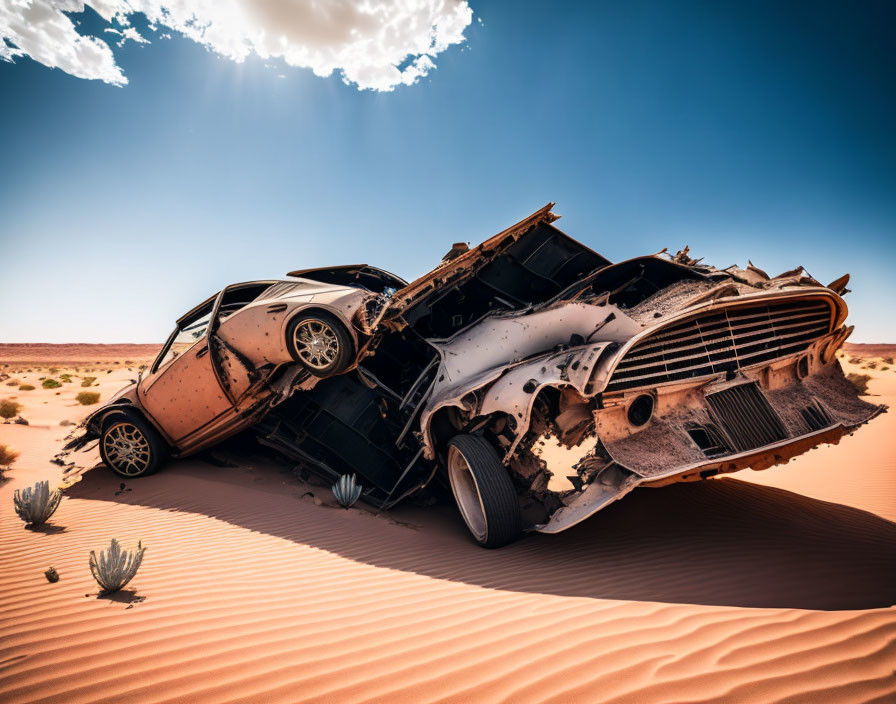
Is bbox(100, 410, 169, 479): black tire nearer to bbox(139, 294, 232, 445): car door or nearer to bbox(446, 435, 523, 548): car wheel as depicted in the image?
bbox(139, 294, 232, 445): car door

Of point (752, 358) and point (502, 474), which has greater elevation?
point (752, 358)

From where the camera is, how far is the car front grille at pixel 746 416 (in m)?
3.66

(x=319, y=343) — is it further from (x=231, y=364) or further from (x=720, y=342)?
(x=720, y=342)

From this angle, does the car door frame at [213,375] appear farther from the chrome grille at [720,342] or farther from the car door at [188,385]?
the chrome grille at [720,342]

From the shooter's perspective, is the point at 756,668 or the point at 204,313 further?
the point at 204,313

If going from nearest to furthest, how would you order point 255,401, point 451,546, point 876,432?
point 451,546, point 255,401, point 876,432

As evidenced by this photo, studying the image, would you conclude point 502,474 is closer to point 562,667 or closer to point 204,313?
point 562,667

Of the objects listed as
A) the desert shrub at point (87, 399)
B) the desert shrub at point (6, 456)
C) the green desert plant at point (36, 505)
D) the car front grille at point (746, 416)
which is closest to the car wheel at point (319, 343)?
the green desert plant at point (36, 505)

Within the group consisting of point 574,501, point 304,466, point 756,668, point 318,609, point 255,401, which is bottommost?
point 756,668

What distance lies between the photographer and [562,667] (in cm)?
202

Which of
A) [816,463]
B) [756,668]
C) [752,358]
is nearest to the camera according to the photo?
[756,668]

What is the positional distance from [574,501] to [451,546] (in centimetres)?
143

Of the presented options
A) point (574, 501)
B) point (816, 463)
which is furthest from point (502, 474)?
point (816, 463)

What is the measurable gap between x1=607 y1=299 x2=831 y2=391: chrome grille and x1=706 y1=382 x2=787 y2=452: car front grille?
0.23 meters
